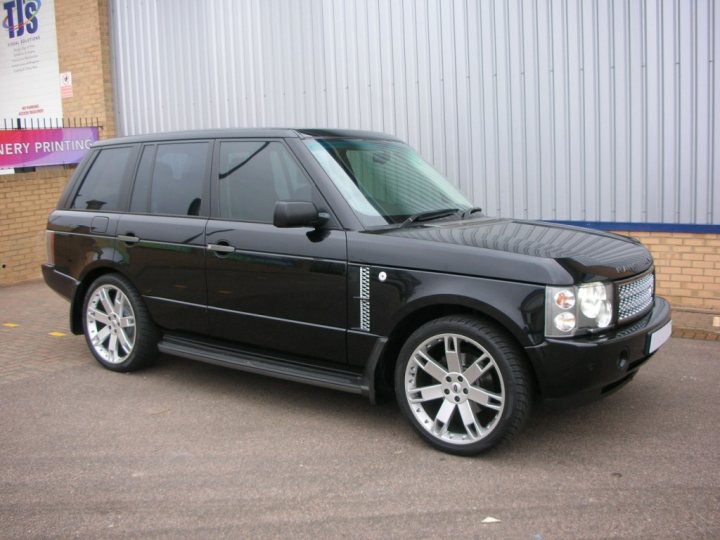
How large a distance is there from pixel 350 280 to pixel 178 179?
1852mm

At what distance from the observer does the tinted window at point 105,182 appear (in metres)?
6.03

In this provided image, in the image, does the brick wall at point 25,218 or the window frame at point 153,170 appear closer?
the window frame at point 153,170

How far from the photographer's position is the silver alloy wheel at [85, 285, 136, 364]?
19.4 feet

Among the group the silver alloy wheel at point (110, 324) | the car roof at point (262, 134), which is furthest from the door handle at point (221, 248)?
the silver alloy wheel at point (110, 324)

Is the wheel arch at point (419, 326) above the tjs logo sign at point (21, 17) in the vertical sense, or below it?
below

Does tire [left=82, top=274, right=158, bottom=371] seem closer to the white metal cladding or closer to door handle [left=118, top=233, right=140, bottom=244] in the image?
door handle [left=118, top=233, right=140, bottom=244]

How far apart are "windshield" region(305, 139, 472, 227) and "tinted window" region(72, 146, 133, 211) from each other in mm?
1922

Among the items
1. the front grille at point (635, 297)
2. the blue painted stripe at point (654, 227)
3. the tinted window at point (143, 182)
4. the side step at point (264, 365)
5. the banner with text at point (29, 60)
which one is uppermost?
the banner with text at point (29, 60)

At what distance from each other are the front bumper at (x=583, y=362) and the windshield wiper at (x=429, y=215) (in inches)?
49.6

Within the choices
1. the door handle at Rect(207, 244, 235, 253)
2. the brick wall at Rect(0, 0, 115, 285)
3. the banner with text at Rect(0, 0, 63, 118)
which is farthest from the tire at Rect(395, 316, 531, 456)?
the banner with text at Rect(0, 0, 63, 118)

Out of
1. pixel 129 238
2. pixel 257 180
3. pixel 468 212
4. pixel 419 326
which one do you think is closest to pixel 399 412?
pixel 419 326

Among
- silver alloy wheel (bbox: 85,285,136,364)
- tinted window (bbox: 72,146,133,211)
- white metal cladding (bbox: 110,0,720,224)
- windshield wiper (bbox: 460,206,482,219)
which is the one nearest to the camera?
windshield wiper (bbox: 460,206,482,219)

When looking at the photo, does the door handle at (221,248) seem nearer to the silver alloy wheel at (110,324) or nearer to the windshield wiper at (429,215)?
the silver alloy wheel at (110,324)

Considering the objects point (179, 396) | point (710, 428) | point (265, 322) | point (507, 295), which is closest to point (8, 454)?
point (179, 396)
